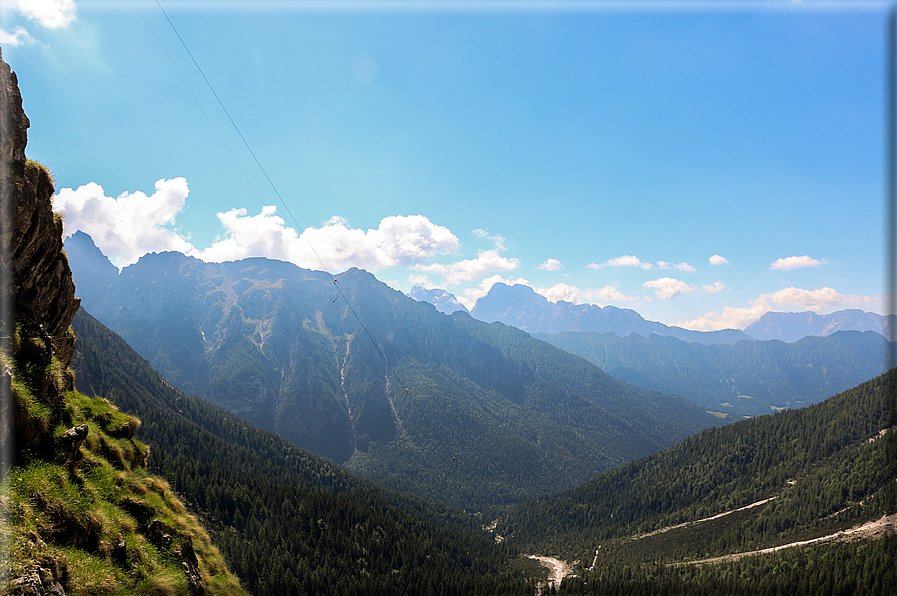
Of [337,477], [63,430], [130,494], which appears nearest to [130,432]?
[130,494]

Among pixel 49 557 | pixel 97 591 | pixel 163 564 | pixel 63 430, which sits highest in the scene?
pixel 63 430

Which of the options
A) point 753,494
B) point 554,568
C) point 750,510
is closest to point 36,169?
point 554,568

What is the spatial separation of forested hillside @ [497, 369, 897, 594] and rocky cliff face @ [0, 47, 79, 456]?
12743cm

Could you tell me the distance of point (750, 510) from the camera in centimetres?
15000

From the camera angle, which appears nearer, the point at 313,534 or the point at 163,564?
the point at 163,564

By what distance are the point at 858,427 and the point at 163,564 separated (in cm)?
25078

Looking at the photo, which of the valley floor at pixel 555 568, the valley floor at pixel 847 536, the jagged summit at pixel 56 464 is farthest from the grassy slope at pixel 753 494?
the jagged summit at pixel 56 464

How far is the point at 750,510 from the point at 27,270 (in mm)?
216708

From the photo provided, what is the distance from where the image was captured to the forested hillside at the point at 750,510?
10244 cm

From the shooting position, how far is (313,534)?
96.4m

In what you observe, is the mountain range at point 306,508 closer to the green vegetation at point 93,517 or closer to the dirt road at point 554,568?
the green vegetation at point 93,517

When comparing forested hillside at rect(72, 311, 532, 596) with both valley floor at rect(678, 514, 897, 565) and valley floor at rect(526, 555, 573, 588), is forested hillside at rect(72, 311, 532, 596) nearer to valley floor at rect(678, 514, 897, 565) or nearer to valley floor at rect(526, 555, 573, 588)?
valley floor at rect(526, 555, 573, 588)

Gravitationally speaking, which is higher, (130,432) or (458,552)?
(130,432)

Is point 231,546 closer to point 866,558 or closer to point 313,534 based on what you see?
point 313,534
